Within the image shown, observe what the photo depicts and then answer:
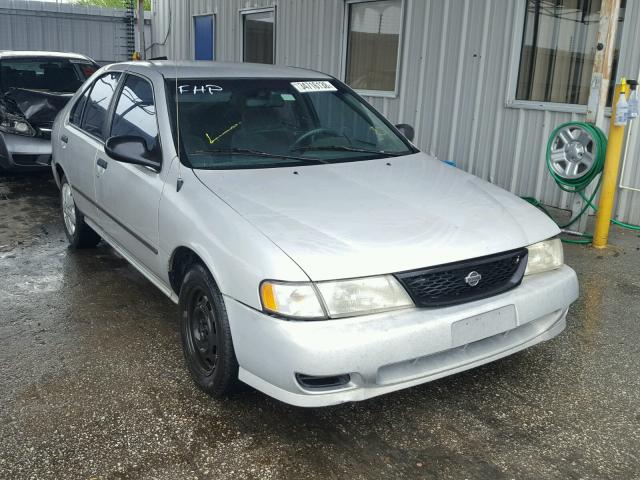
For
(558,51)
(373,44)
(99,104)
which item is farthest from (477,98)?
(99,104)

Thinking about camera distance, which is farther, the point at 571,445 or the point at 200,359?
the point at 200,359

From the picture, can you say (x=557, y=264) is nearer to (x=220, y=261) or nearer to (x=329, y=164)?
(x=329, y=164)

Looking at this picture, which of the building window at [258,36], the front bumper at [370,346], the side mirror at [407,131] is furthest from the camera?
the building window at [258,36]

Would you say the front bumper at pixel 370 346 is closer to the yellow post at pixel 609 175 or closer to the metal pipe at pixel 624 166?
the yellow post at pixel 609 175

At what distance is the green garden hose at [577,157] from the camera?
5652 mm

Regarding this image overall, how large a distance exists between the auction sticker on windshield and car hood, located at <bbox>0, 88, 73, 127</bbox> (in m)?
5.11

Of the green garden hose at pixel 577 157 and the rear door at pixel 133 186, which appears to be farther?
the green garden hose at pixel 577 157

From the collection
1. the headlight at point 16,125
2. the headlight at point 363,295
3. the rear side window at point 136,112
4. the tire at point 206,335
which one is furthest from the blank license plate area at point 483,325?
the headlight at point 16,125

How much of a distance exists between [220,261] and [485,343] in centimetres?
126

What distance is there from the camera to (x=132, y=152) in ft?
11.7

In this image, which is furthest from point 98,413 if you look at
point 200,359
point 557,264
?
point 557,264

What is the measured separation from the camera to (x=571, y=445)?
279 cm

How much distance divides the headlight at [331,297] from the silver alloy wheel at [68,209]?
3359 millimetres

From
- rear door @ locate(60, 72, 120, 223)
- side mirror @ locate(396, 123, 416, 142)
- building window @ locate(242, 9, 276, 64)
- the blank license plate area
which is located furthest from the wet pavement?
building window @ locate(242, 9, 276, 64)
